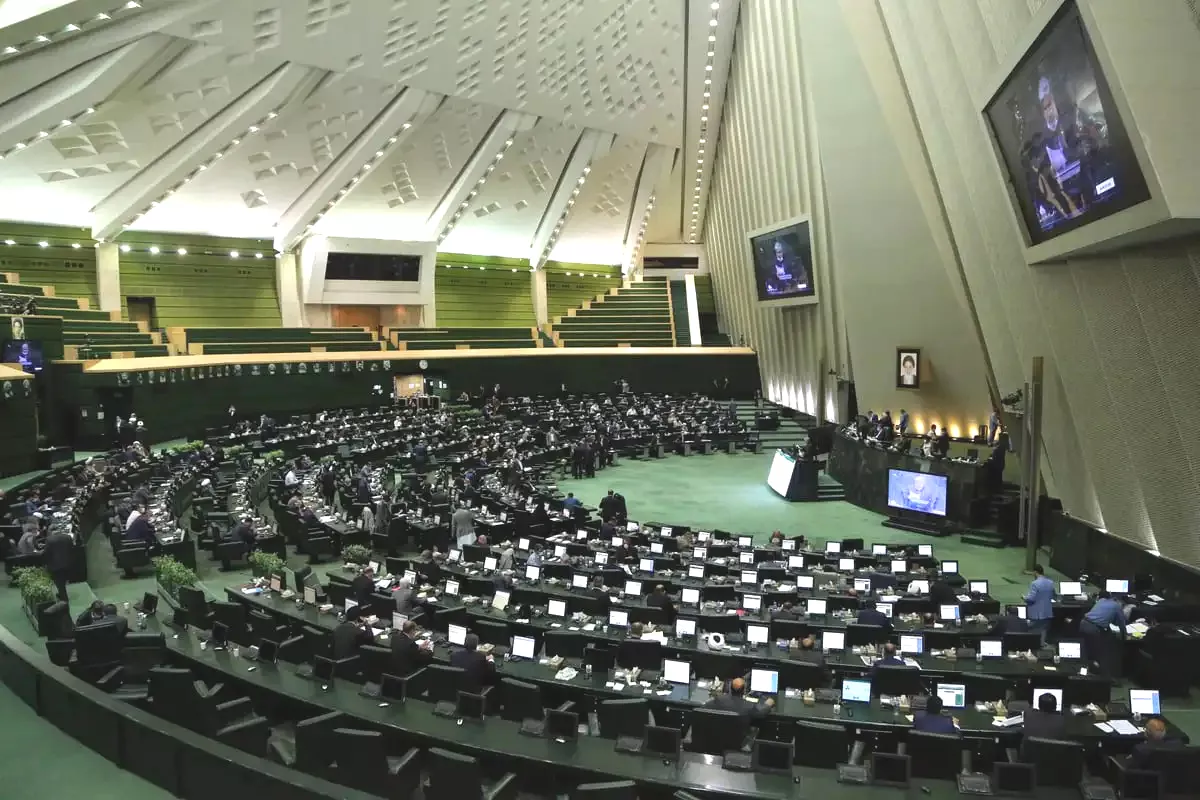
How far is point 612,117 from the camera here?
34.4 meters

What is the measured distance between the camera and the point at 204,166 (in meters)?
27.1

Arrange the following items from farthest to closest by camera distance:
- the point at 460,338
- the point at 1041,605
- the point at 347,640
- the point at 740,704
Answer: the point at 460,338, the point at 1041,605, the point at 347,640, the point at 740,704

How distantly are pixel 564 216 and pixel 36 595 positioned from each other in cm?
3273

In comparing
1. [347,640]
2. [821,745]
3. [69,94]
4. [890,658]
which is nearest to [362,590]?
[347,640]

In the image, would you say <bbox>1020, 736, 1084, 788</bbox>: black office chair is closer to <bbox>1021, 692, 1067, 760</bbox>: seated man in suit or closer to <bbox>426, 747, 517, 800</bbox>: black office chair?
<bbox>1021, 692, 1067, 760</bbox>: seated man in suit

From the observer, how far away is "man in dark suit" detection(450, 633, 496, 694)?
789cm

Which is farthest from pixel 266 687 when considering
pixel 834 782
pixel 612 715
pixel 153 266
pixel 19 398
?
pixel 153 266

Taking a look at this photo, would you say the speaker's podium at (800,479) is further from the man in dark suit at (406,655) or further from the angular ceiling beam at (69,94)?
the angular ceiling beam at (69,94)

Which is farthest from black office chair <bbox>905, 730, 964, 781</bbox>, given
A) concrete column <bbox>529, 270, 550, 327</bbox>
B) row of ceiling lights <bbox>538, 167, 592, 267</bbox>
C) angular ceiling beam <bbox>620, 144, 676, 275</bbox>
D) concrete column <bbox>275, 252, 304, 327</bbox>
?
concrete column <bbox>529, 270, 550, 327</bbox>

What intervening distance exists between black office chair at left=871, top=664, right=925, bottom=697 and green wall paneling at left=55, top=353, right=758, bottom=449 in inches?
889

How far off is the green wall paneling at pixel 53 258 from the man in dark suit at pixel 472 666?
27718 mm

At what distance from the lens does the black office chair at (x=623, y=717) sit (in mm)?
6910

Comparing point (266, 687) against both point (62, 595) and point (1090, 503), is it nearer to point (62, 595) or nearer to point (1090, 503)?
point (62, 595)

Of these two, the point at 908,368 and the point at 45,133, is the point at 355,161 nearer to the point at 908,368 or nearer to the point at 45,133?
the point at 45,133
